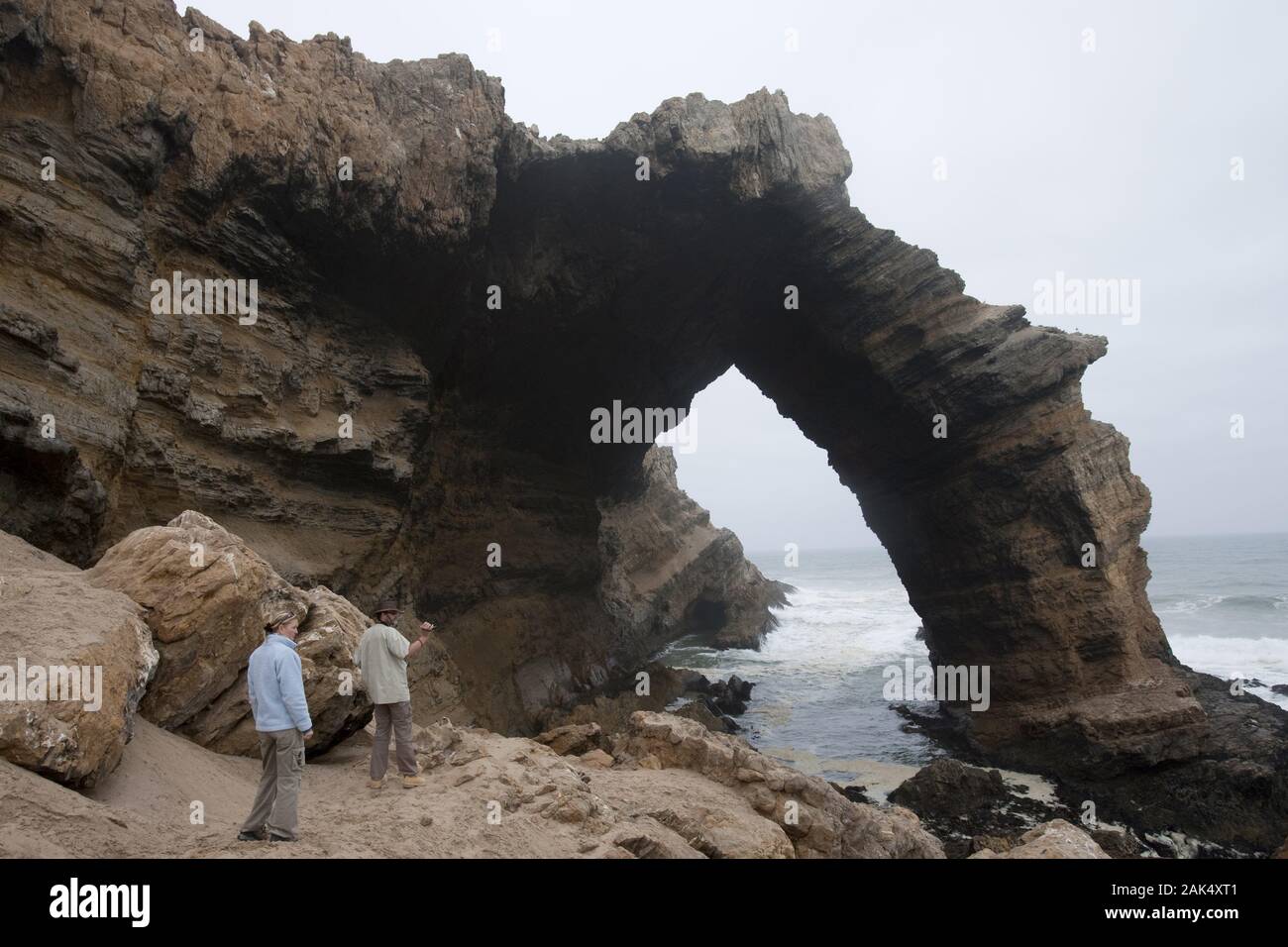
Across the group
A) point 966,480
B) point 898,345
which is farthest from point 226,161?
point 966,480

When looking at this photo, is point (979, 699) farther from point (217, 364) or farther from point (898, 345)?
point (217, 364)

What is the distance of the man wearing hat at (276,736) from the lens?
16.3 ft

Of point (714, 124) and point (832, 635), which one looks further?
point (832, 635)

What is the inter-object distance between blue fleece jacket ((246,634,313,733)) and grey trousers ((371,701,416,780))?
1.94 m

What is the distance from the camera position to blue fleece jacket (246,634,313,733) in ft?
16.6

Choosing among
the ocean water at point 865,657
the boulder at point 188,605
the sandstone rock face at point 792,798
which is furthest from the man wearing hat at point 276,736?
the ocean water at point 865,657

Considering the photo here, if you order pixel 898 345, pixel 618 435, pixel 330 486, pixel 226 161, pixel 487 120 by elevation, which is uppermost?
pixel 487 120

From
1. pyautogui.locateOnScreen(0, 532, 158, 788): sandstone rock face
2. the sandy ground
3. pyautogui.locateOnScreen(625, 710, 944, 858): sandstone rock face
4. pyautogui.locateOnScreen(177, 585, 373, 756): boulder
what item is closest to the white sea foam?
pyautogui.locateOnScreen(625, 710, 944, 858): sandstone rock face

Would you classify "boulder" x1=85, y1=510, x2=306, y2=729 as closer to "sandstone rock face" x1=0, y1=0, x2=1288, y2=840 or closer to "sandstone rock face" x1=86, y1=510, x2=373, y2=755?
"sandstone rock face" x1=86, y1=510, x2=373, y2=755

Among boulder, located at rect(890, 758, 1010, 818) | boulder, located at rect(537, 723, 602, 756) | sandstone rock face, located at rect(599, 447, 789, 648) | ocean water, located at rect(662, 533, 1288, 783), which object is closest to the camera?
boulder, located at rect(537, 723, 602, 756)

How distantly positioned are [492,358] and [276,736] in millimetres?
14721

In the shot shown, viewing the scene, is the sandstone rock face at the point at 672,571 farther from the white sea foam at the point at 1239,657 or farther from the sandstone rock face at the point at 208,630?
the sandstone rock face at the point at 208,630

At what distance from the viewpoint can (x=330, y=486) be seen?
14.5m

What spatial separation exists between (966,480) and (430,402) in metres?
13.5
